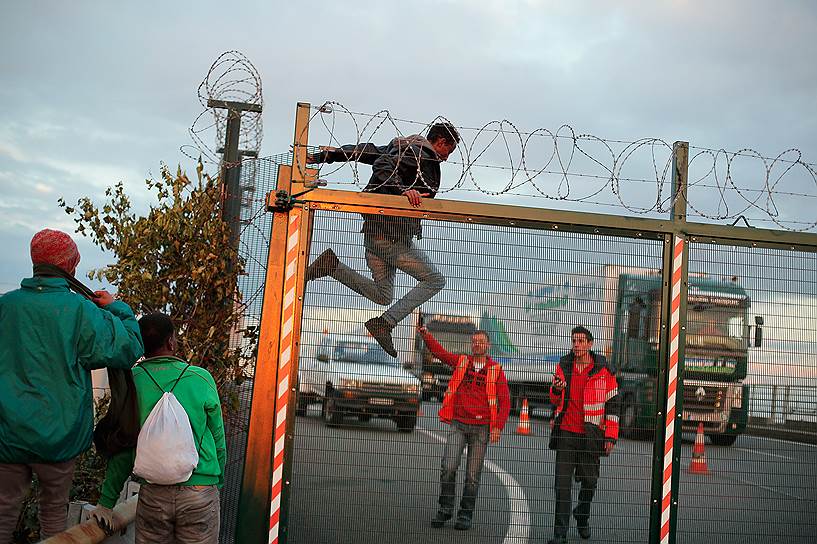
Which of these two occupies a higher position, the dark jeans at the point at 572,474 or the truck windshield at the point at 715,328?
the truck windshield at the point at 715,328

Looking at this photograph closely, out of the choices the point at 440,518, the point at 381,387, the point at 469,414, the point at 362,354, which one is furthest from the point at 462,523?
the point at 362,354

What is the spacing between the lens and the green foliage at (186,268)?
21.4ft

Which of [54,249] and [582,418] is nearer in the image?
[54,249]

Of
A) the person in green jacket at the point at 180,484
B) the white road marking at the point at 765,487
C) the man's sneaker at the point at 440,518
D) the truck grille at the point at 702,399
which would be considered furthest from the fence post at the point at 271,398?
the white road marking at the point at 765,487

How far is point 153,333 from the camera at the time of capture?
4305mm

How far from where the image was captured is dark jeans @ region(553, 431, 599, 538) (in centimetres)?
518

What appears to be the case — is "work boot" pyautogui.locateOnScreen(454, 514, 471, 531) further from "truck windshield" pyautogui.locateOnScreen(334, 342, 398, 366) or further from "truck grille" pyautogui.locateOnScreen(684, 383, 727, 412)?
"truck grille" pyautogui.locateOnScreen(684, 383, 727, 412)

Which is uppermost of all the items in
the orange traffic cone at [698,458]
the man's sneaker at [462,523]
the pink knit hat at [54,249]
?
the pink knit hat at [54,249]

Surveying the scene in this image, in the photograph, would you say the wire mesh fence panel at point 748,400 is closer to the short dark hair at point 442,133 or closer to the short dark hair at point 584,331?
the short dark hair at point 584,331

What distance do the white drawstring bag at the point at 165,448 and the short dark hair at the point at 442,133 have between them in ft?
8.77

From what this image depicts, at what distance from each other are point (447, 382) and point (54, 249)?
243 centimetres

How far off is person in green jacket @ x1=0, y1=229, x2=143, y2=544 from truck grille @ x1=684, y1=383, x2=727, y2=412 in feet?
11.7

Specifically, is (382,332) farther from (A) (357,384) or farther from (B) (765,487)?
(B) (765,487)

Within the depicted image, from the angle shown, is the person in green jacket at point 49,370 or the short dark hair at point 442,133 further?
the short dark hair at point 442,133
